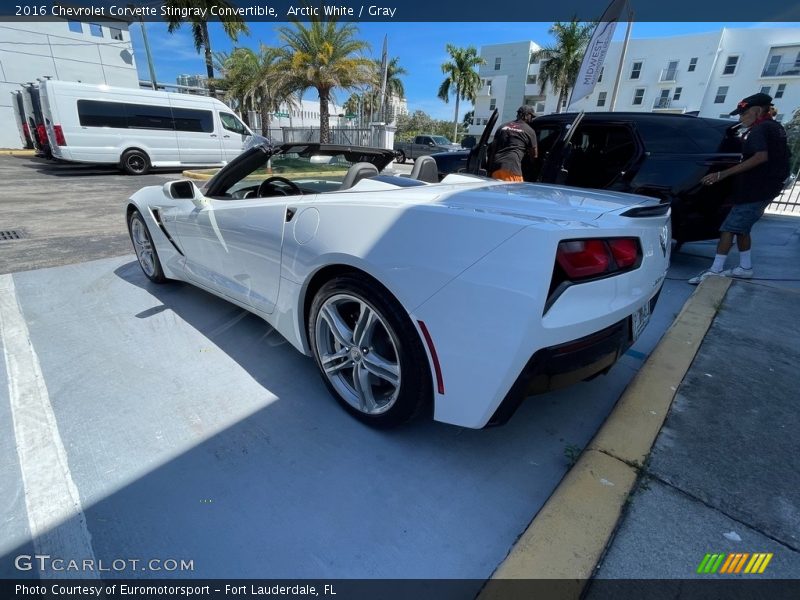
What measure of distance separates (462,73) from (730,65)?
78.4 feet

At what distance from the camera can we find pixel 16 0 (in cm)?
1723

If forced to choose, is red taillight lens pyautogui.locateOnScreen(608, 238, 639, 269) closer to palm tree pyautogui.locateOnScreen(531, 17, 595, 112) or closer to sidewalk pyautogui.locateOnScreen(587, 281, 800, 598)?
sidewalk pyautogui.locateOnScreen(587, 281, 800, 598)

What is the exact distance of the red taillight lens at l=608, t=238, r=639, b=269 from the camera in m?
1.50

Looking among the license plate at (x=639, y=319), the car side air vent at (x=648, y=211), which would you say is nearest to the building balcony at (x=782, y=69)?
the car side air vent at (x=648, y=211)

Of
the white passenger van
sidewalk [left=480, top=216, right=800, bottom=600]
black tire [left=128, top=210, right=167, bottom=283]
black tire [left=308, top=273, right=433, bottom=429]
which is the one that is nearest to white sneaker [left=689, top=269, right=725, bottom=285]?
sidewalk [left=480, top=216, right=800, bottom=600]

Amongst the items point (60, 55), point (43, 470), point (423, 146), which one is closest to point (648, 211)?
point (43, 470)

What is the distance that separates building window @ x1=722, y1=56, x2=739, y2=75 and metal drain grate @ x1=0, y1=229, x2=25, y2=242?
158ft

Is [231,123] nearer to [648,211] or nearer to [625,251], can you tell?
[648,211]

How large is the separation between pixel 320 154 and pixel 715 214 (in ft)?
13.2

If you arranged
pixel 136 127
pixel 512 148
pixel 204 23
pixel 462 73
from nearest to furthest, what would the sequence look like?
pixel 512 148, pixel 136 127, pixel 204 23, pixel 462 73

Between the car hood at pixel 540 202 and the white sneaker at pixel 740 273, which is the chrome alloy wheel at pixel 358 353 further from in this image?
the white sneaker at pixel 740 273

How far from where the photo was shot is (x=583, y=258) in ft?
4.59

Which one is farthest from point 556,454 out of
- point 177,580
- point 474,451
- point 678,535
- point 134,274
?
point 134,274

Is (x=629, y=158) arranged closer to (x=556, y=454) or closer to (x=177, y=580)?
(x=556, y=454)
